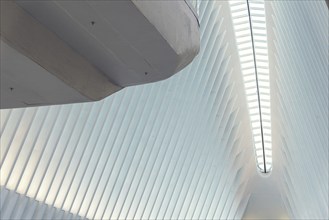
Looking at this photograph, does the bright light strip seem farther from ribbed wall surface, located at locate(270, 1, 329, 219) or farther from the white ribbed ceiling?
ribbed wall surface, located at locate(270, 1, 329, 219)

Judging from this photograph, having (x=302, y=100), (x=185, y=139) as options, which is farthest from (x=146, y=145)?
(x=302, y=100)

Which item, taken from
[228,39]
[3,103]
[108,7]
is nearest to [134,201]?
[228,39]

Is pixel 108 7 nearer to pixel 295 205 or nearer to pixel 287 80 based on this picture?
pixel 287 80

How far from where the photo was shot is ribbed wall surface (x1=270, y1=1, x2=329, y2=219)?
17.4 m

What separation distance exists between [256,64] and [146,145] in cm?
573

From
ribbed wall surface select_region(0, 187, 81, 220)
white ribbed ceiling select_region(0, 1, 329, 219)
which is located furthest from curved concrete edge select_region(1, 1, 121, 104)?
ribbed wall surface select_region(0, 187, 81, 220)

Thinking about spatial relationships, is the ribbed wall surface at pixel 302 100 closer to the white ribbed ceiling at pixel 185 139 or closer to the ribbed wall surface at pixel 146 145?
the white ribbed ceiling at pixel 185 139

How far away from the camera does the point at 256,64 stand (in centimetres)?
2141

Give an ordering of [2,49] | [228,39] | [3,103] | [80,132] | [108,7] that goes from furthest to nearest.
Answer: [228,39] → [80,132] → [3,103] → [2,49] → [108,7]

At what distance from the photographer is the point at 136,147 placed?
17234mm

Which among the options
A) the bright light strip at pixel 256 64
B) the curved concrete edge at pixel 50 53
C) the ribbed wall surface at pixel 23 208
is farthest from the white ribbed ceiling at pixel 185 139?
the curved concrete edge at pixel 50 53

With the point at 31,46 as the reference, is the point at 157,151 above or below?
above

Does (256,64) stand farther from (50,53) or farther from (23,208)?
(50,53)

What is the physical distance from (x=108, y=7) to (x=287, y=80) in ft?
56.4
